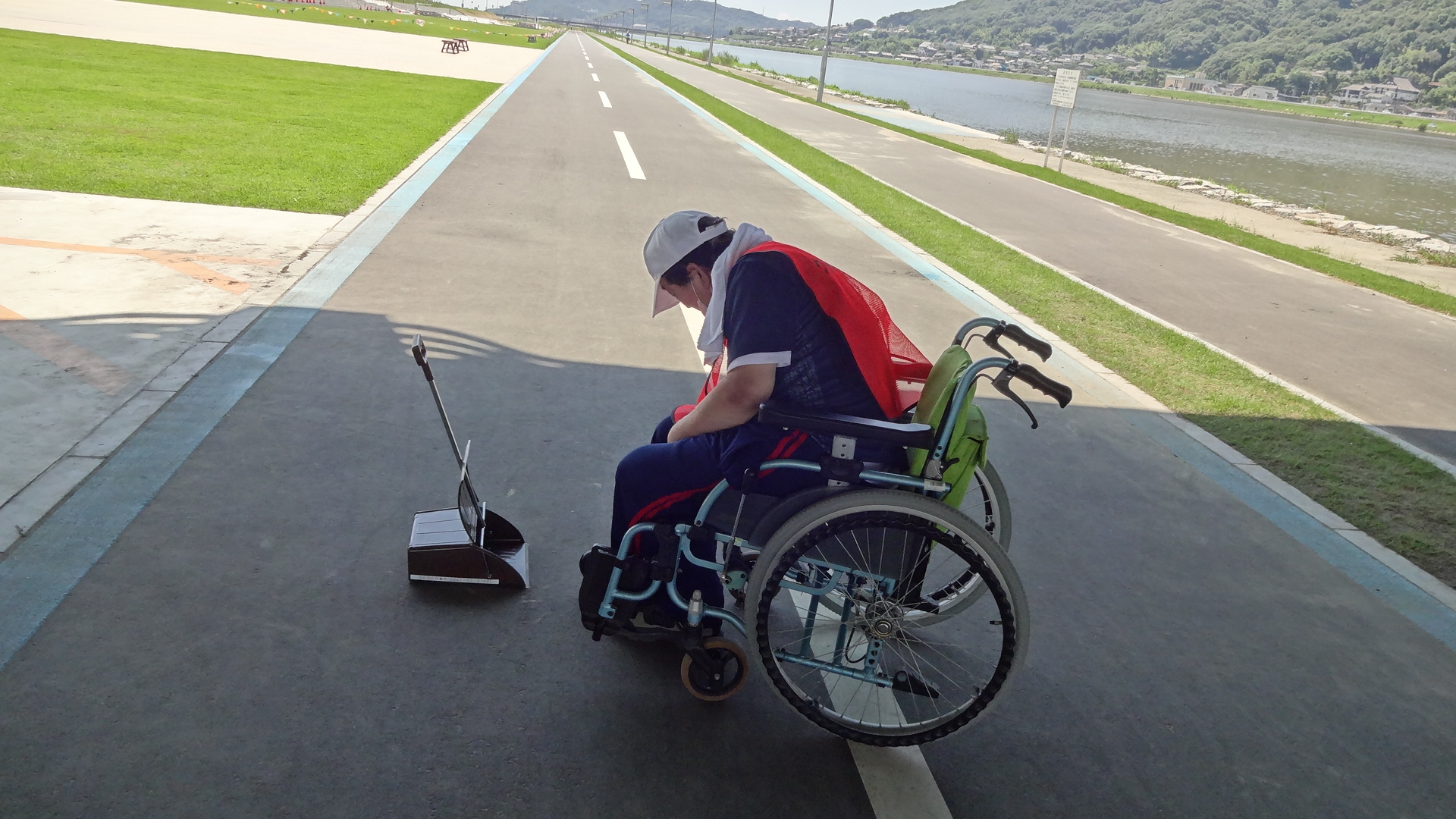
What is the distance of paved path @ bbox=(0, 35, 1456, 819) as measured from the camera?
7.78 feet

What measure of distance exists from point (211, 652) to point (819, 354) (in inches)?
78.0

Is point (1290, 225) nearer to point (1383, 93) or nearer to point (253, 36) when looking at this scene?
point (253, 36)

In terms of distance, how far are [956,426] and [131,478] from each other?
3.18m

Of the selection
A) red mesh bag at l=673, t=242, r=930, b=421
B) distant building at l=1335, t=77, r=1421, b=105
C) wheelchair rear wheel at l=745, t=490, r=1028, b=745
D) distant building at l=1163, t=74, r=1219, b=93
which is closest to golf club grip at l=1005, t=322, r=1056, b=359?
red mesh bag at l=673, t=242, r=930, b=421

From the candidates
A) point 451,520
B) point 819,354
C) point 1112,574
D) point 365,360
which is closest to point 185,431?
point 365,360

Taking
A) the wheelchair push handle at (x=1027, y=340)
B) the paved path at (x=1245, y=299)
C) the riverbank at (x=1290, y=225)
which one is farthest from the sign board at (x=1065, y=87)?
the wheelchair push handle at (x=1027, y=340)

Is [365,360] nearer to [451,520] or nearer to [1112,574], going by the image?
[451,520]

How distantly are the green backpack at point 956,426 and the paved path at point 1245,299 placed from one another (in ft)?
15.3

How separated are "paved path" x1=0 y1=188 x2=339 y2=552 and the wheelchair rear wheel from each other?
2703 mm

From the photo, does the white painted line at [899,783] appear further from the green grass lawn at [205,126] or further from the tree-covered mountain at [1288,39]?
the tree-covered mountain at [1288,39]

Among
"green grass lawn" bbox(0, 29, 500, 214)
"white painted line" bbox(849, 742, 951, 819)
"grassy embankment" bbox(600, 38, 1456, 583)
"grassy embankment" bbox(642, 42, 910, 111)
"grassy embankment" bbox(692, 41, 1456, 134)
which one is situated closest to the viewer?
"white painted line" bbox(849, 742, 951, 819)

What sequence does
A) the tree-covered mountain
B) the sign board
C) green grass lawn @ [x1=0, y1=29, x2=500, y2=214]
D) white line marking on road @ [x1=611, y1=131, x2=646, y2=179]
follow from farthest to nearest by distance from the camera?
the tree-covered mountain < the sign board < white line marking on road @ [x1=611, y1=131, x2=646, y2=179] < green grass lawn @ [x1=0, y1=29, x2=500, y2=214]

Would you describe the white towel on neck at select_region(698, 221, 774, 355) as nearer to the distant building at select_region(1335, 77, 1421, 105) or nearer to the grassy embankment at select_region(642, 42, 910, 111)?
the grassy embankment at select_region(642, 42, 910, 111)

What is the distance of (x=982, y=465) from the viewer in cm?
296
